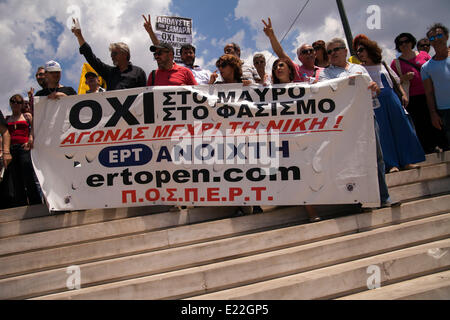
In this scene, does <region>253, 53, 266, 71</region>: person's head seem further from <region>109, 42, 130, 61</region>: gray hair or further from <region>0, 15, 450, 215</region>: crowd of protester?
<region>109, 42, 130, 61</region>: gray hair

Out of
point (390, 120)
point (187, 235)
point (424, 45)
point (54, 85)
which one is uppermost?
point (424, 45)

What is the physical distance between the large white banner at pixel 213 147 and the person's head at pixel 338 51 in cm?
26

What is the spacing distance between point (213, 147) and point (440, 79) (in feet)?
10.8

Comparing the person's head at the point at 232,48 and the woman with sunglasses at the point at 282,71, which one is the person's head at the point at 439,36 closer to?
the woman with sunglasses at the point at 282,71

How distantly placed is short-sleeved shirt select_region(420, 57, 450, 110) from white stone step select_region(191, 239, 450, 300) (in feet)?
7.85

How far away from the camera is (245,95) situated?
3.76 metres

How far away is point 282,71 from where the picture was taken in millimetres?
3828

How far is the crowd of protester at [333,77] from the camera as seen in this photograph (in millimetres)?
3896

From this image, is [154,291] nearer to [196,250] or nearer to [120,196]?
[196,250]

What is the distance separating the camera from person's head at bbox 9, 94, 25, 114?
4488 mm

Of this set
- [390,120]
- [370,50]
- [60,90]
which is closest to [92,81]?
[60,90]

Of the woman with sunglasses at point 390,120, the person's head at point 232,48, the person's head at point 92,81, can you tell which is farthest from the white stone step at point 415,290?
the person's head at point 232,48

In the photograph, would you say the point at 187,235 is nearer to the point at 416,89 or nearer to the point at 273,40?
the point at 273,40
